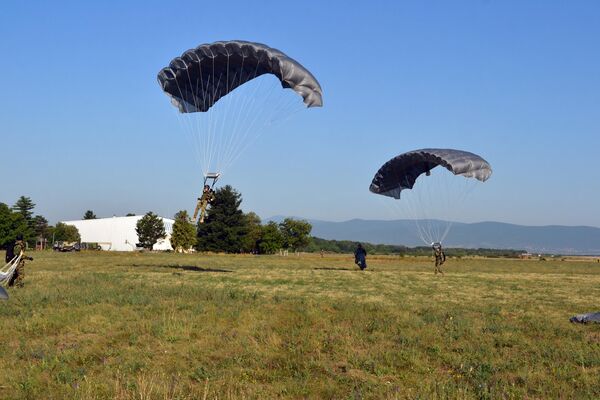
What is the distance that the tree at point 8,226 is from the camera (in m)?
92.3

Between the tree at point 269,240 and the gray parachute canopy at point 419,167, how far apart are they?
2630 inches

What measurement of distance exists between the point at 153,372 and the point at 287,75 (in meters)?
15.4

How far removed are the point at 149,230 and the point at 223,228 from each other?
23980 millimetres

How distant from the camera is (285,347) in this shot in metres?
12.9

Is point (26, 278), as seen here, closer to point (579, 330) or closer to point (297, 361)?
point (297, 361)

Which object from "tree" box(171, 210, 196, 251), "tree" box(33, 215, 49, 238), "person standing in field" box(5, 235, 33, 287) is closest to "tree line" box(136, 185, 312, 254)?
"tree" box(171, 210, 196, 251)

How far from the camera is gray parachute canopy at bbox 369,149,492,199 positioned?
95.3 feet

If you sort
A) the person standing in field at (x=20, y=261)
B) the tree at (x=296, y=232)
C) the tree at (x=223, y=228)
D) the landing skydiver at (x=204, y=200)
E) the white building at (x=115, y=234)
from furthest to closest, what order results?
the white building at (x=115, y=234), the tree at (x=296, y=232), the tree at (x=223, y=228), the landing skydiver at (x=204, y=200), the person standing in field at (x=20, y=261)

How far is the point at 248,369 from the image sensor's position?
11297mm

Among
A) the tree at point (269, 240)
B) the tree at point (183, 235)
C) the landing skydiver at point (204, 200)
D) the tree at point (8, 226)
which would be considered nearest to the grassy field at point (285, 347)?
the landing skydiver at point (204, 200)

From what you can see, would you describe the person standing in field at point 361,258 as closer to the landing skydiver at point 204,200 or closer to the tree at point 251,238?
the landing skydiver at point 204,200

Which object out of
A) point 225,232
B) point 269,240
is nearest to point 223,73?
point 225,232

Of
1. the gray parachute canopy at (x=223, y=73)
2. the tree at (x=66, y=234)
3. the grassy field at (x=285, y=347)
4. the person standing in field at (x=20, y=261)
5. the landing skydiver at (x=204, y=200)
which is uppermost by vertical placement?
the gray parachute canopy at (x=223, y=73)

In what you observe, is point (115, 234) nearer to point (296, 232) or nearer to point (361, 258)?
point (296, 232)
